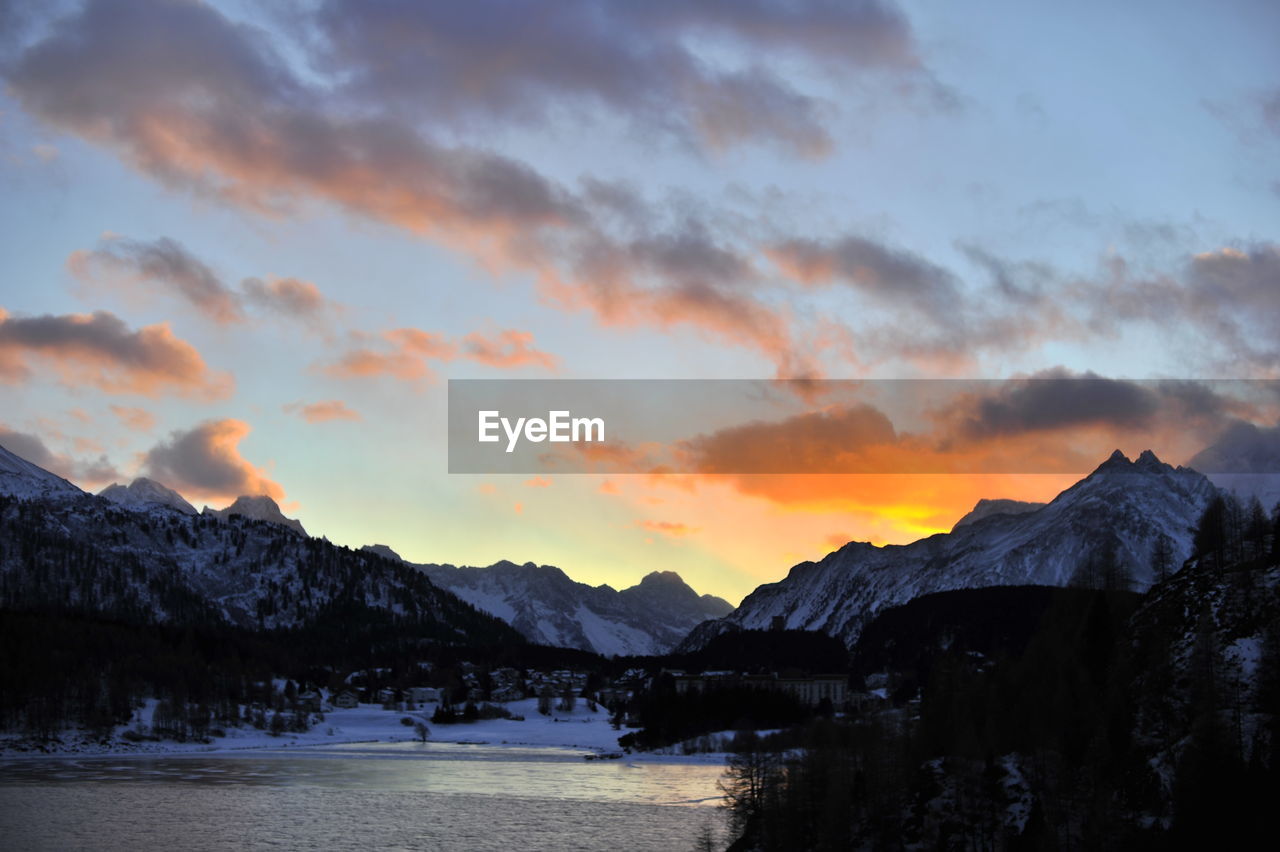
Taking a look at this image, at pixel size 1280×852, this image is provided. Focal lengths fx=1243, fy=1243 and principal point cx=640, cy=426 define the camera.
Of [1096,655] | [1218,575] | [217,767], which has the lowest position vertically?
[217,767]

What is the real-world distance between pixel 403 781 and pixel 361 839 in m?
56.5

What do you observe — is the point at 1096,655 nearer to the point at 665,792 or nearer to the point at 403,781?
the point at 665,792

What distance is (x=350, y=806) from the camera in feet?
456

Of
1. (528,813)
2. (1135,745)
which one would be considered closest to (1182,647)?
(1135,745)

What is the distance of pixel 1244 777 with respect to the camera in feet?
262

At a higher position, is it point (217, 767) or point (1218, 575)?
point (1218, 575)

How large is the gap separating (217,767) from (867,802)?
126535 millimetres

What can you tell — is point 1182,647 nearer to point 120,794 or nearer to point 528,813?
point 528,813

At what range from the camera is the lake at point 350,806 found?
113750 mm

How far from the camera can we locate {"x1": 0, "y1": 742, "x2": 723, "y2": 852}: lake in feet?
373

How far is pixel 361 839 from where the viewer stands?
11488cm

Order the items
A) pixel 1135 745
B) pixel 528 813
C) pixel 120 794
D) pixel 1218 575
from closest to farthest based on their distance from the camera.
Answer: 1. pixel 1135 745
2. pixel 1218 575
3. pixel 528 813
4. pixel 120 794

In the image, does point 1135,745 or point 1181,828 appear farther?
point 1135,745

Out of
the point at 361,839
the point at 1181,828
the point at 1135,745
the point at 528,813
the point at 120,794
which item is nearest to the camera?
the point at 1181,828
